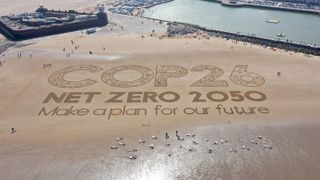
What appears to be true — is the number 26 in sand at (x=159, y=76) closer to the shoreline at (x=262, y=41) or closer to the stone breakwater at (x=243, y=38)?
the shoreline at (x=262, y=41)

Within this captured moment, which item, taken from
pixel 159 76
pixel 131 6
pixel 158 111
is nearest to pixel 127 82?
pixel 159 76

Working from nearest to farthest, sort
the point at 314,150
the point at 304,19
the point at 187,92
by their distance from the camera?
the point at 314,150
the point at 187,92
the point at 304,19

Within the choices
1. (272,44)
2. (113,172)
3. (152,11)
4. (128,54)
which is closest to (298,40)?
(272,44)

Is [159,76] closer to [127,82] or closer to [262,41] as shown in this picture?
[127,82]

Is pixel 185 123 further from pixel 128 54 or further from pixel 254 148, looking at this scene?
pixel 128 54

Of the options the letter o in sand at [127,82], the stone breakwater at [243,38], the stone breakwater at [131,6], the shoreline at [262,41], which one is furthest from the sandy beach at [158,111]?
the stone breakwater at [131,6]

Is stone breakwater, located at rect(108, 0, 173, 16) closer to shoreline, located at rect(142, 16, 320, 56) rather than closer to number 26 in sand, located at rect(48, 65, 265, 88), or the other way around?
shoreline, located at rect(142, 16, 320, 56)

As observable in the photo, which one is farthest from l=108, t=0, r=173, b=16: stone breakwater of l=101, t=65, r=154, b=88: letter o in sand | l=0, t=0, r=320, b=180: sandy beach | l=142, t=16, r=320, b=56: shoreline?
l=101, t=65, r=154, b=88: letter o in sand
